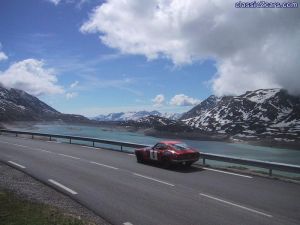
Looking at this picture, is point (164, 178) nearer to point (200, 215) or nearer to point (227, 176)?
point (227, 176)

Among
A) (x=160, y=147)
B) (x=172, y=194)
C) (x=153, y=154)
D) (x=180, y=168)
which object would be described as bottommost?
(x=172, y=194)

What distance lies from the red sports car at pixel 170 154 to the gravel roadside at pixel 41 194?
6.52m

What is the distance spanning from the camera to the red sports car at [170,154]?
17.2 metres

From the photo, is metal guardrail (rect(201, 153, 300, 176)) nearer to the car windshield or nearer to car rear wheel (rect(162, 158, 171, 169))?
the car windshield

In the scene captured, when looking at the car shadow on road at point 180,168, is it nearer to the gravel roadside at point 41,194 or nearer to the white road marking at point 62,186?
the white road marking at point 62,186

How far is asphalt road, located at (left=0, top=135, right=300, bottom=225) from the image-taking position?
877cm

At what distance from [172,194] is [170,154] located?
5987 millimetres

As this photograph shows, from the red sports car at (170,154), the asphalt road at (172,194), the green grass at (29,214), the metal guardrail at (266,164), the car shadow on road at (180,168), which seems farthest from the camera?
the red sports car at (170,154)

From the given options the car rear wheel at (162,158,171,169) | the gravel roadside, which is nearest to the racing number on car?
the car rear wheel at (162,158,171,169)

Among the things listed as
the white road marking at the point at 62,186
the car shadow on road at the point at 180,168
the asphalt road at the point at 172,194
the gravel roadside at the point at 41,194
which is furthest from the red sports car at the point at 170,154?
the gravel roadside at the point at 41,194

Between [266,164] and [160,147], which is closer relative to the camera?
[266,164]

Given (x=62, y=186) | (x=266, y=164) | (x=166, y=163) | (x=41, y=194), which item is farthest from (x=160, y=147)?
(x=41, y=194)

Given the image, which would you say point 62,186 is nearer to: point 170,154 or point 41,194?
point 41,194

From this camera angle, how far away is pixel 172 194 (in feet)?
37.2
